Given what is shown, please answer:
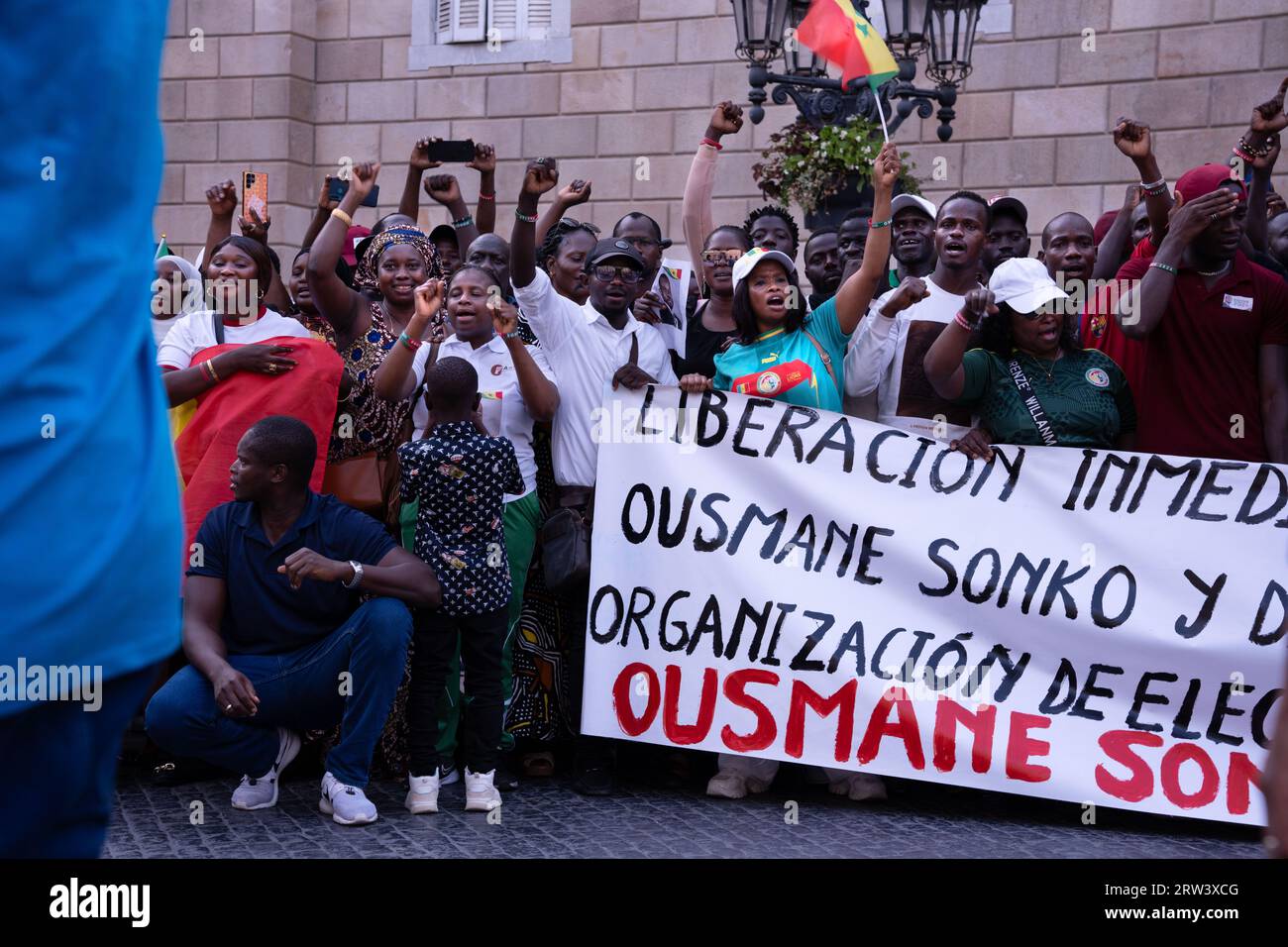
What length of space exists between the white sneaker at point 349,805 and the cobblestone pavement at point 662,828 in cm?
4

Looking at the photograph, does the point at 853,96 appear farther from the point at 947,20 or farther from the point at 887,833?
the point at 887,833

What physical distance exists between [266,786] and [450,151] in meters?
3.48

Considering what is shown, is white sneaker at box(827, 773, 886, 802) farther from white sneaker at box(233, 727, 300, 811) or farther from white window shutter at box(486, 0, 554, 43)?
white window shutter at box(486, 0, 554, 43)

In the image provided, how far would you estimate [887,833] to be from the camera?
563 centimetres

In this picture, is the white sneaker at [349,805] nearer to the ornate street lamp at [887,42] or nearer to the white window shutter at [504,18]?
the ornate street lamp at [887,42]

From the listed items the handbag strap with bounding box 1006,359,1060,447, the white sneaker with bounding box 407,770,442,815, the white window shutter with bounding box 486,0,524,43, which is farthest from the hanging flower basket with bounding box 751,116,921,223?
the white sneaker with bounding box 407,770,442,815

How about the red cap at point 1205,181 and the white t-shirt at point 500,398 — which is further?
the white t-shirt at point 500,398

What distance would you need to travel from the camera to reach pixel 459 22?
14727 mm

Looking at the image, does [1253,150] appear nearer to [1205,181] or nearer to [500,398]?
[1205,181]

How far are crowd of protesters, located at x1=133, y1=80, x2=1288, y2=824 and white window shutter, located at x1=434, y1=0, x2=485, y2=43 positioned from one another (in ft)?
26.3

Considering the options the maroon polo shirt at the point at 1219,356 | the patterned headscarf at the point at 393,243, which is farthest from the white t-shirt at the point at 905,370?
the patterned headscarf at the point at 393,243

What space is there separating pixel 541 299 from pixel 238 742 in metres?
2.09

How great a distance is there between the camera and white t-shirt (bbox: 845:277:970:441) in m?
6.12

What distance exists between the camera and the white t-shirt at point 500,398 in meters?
6.39
